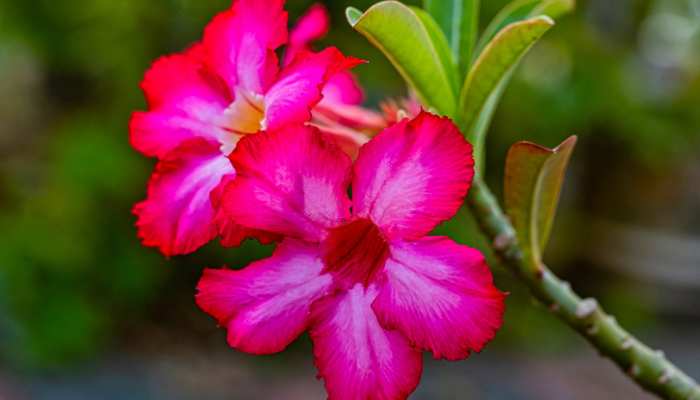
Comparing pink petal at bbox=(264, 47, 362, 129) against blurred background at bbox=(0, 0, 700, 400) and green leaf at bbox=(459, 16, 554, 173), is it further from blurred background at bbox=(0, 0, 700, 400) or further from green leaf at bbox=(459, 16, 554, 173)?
blurred background at bbox=(0, 0, 700, 400)

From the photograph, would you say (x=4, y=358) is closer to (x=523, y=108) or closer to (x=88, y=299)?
(x=88, y=299)

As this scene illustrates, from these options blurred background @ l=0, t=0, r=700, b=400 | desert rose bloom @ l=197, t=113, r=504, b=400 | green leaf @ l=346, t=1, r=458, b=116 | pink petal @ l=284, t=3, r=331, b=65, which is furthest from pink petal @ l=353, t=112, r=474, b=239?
blurred background @ l=0, t=0, r=700, b=400

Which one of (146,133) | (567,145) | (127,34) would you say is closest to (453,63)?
(567,145)

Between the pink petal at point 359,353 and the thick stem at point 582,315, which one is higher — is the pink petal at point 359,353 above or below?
above

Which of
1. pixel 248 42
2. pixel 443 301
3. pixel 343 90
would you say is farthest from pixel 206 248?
pixel 443 301

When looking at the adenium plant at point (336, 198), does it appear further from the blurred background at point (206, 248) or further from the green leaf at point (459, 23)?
the blurred background at point (206, 248)

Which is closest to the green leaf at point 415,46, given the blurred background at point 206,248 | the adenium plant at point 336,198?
the adenium plant at point 336,198

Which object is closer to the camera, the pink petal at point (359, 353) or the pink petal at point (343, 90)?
the pink petal at point (359, 353)
